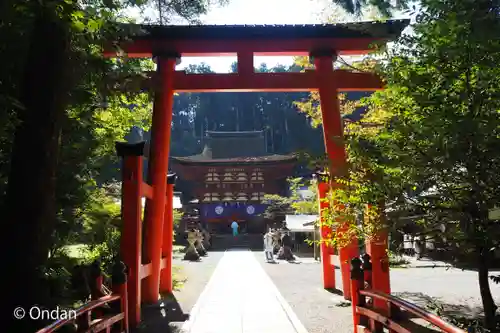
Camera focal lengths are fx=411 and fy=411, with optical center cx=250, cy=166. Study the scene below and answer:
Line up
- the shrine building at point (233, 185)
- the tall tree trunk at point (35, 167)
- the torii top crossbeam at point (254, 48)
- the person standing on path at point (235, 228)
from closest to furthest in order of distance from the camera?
the tall tree trunk at point (35, 167)
the torii top crossbeam at point (254, 48)
the person standing on path at point (235, 228)
the shrine building at point (233, 185)

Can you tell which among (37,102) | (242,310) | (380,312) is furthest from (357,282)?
(37,102)

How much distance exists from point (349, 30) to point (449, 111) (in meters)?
5.36

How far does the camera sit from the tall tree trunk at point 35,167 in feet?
12.5

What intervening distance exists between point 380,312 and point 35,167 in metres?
3.96

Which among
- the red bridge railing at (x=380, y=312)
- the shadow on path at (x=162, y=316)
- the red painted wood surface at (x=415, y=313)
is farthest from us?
the shadow on path at (x=162, y=316)

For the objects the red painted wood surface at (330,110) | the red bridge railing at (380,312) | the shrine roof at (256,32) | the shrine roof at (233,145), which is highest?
the shrine roof at (233,145)

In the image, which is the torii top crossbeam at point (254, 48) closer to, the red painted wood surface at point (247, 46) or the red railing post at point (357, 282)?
the red painted wood surface at point (247, 46)

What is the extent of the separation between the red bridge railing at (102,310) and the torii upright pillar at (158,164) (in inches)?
101

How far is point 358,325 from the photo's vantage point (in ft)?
17.8

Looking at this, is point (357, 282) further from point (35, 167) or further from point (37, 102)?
point (37, 102)

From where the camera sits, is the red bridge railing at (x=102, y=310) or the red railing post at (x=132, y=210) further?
the red railing post at (x=132, y=210)

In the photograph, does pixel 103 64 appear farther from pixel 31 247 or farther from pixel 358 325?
pixel 358 325

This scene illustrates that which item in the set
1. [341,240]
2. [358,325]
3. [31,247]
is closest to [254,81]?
[341,240]

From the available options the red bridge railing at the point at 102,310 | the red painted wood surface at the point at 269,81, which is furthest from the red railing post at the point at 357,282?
the red painted wood surface at the point at 269,81
